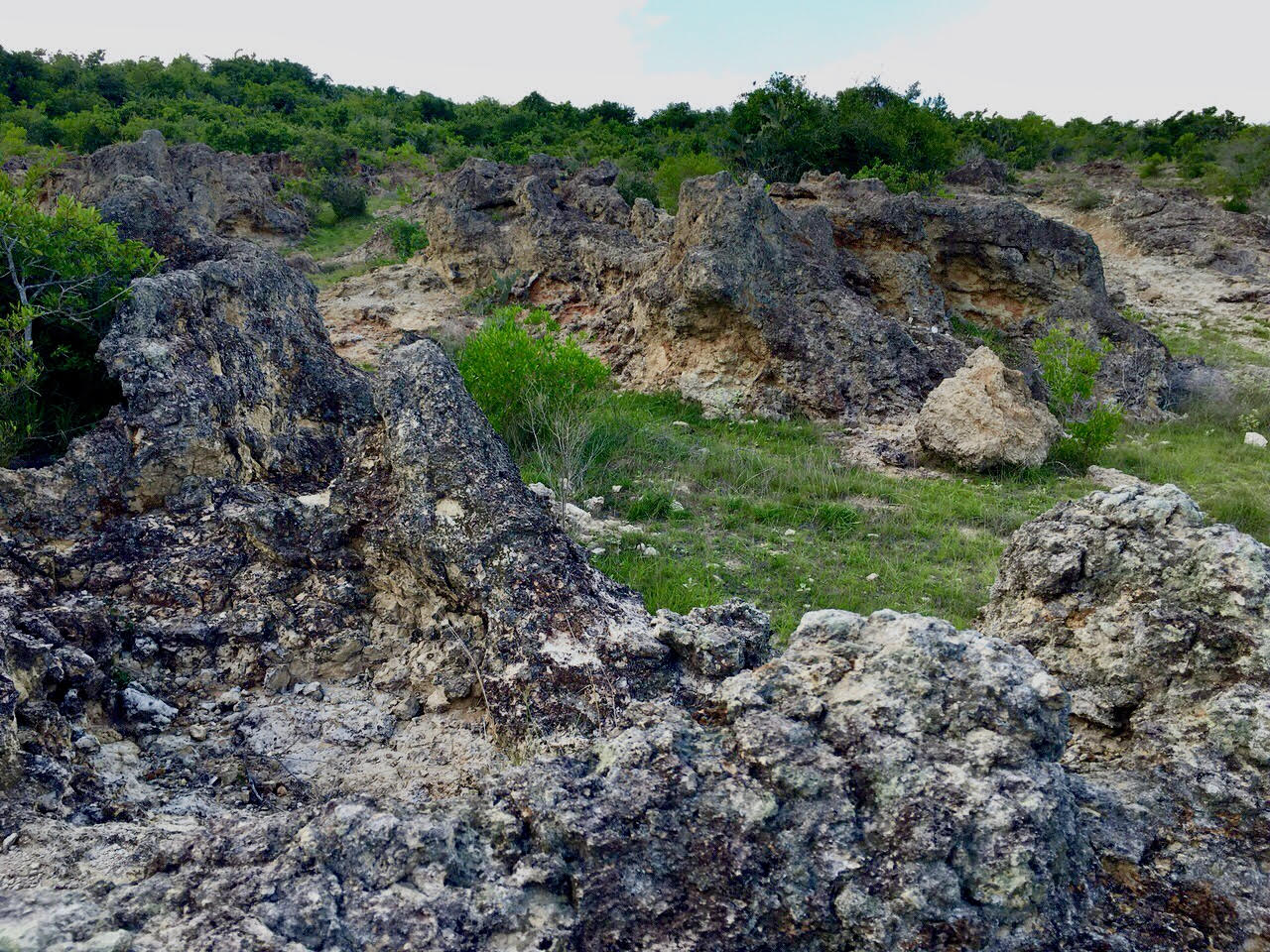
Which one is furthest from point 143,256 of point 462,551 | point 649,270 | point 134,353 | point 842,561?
point 649,270

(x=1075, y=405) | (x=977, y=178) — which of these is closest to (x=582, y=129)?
(x=977, y=178)

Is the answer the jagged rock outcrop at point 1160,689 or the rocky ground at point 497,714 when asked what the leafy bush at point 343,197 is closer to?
the rocky ground at point 497,714

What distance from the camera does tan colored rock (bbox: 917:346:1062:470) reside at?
8.63m

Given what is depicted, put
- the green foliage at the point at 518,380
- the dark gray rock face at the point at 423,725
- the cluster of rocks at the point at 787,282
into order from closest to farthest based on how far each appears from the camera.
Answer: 1. the dark gray rock face at the point at 423,725
2. the green foliage at the point at 518,380
3. the cluster of rocks at the point at 787,282

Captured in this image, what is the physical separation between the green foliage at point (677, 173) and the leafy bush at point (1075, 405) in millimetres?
11751

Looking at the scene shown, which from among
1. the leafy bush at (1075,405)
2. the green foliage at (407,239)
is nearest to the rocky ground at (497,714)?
the leafy bush at (1075,405)

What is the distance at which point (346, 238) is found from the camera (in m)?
21.9

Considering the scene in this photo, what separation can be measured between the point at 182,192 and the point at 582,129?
21.6 meters

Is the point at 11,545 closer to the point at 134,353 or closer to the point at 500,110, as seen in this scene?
the point at 134,353

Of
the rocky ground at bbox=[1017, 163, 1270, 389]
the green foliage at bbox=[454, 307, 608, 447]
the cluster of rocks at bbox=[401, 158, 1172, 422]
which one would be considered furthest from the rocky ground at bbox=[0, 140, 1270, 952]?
the rocky ground at bbox=[1017, 163, 1270, 389]

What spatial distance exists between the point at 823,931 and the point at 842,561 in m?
4.36

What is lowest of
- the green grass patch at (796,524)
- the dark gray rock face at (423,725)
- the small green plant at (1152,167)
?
the green grass patch at (796,524)

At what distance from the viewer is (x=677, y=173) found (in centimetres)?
2170

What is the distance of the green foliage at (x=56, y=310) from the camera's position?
512 centimetres
